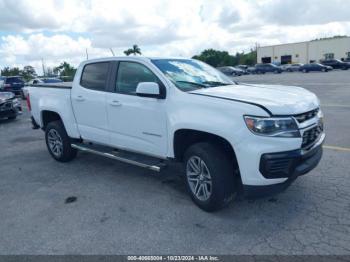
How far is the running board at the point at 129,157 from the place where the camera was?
4.38m

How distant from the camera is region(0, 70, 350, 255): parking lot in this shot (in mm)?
3275

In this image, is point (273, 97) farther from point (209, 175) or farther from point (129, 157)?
point (129, 157)

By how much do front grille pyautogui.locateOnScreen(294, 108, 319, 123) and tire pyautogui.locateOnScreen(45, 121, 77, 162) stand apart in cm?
413

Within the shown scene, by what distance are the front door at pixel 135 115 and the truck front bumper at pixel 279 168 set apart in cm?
135

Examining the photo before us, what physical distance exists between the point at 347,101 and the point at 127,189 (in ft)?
35.2

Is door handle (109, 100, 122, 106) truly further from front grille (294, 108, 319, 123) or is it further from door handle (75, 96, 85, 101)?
front grille (294, 108, 319, 123)

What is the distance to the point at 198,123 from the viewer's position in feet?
12.2

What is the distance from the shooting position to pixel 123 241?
3395 mm

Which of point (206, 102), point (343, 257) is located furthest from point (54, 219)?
point (343, 257)

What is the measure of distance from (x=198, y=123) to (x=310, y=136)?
4.04 ft

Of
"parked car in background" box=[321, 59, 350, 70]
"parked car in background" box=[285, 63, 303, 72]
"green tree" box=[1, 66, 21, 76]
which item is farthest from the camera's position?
"green tree" box=[1, 66, 21, 76]

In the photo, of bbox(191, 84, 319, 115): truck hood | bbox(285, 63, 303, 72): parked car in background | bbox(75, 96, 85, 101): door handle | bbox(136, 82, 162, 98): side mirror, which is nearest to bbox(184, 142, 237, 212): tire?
bbox(191, 84, 319, 115): truck hood

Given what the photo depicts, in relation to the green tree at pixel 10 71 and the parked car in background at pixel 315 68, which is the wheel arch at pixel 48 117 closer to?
the parked car in background at pixel 315 68

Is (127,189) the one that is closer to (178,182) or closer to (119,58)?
(178,182)
